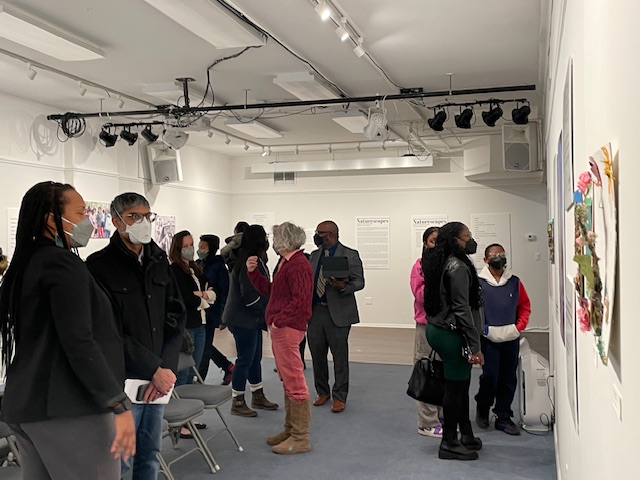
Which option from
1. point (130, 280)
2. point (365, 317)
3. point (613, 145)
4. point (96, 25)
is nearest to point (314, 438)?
point (130, 280)

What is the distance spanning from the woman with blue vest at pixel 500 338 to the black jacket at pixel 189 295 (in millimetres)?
2244

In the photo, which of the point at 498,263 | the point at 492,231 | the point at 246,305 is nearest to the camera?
the point at 498,263

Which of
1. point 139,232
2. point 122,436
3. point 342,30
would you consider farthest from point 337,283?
point 122,436

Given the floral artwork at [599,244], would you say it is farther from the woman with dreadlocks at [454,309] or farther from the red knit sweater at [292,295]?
the red knit sweater at [292,295]

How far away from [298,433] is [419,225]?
7.39 meters

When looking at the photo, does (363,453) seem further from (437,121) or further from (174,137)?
(174,137)

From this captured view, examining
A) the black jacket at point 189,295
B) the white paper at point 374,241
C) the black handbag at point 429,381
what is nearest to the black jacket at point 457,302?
the black handbag at point 429,381

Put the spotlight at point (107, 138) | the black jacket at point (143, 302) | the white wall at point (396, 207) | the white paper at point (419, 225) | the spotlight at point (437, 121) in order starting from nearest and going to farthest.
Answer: the black jacket at point (143, 302) < the spotlight at point (437, 121) < the spotlight at point (107, 138) < the white wall at point (396, 207) < the white paper at point (419, 225)

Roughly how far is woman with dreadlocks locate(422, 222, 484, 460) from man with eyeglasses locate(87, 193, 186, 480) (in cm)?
186

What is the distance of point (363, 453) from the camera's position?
4.71 meters

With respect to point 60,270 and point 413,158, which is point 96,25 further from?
point 413,158

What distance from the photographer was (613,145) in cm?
108

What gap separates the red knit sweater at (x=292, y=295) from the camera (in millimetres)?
4398

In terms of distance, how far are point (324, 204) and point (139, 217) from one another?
9.21m
